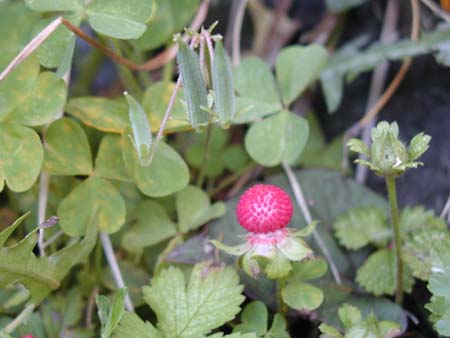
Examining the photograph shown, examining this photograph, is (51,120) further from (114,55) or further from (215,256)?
(215,256)

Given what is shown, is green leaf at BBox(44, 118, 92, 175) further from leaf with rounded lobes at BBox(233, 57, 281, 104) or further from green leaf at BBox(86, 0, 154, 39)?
leaf with rounded lobes at BBox(233, 57, 281, 104)

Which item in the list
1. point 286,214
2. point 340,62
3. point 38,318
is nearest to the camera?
point 286,214

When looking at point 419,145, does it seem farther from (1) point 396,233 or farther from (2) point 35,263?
(2) point 35,263

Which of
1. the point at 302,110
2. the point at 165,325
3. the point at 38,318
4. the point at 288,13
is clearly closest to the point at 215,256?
the point at 165,325

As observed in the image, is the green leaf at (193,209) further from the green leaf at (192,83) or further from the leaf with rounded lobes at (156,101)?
the green leaf at (192,83)

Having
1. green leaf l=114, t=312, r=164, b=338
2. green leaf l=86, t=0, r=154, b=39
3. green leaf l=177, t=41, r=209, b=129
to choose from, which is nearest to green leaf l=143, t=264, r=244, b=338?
green leaf l=114, t=312, r=164, b=338

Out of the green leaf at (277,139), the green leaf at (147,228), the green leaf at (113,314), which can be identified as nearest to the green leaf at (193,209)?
the green leaf at (147,228)

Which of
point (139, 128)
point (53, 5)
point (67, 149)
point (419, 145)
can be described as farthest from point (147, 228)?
point (419, 145)
